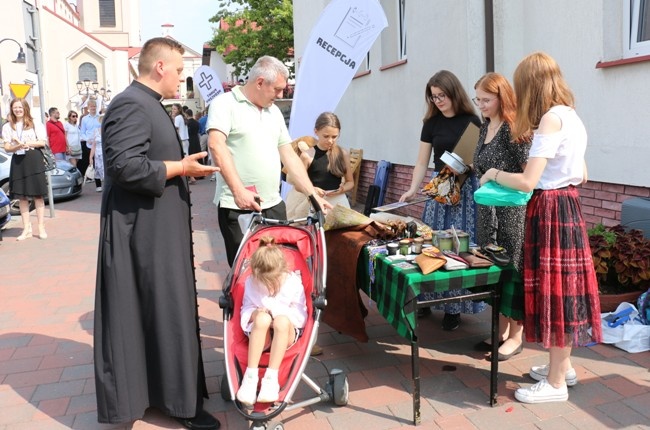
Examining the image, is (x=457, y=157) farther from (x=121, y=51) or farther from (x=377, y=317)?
(x=121, y=51)

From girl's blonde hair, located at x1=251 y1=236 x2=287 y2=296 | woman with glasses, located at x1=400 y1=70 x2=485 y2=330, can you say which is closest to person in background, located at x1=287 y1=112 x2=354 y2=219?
woman with glasses, located at x1=400 y1=70 x2=485 y2=330

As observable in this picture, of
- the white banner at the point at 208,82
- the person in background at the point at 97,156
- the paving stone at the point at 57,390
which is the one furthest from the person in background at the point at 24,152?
the paving stone at the point at 57,390

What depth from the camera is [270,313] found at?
11.1 ft

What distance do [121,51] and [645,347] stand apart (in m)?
59.7

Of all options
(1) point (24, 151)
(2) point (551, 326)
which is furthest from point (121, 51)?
(2) point (551, 326)

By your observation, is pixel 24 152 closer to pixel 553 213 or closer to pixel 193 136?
pixel 553 213

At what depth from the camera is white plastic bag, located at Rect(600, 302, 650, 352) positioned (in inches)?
167

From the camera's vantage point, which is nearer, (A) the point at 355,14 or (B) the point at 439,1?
(A) the point at 355,14

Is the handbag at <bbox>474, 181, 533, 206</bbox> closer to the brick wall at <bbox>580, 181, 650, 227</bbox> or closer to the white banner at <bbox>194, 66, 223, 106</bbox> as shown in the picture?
the brick wall at <bbox>580, 181, 650, 227</bbox>

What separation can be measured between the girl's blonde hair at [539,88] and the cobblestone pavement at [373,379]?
5.39ft

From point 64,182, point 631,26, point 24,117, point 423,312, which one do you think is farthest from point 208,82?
point 631,26

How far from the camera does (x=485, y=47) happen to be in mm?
7074

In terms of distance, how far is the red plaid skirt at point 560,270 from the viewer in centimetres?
332

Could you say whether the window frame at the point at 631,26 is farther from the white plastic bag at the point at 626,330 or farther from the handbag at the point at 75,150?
the handbag at the point at 75,150
